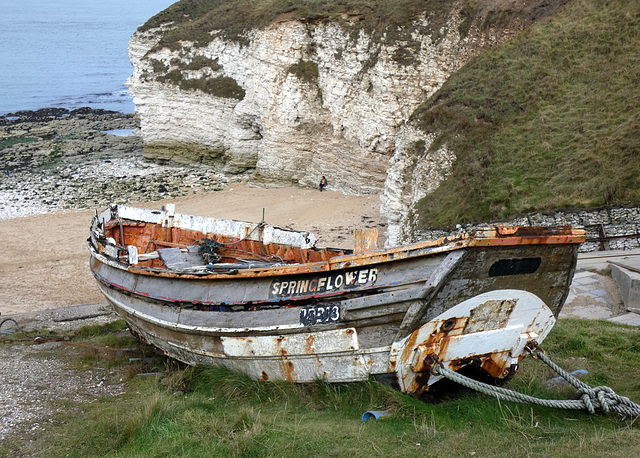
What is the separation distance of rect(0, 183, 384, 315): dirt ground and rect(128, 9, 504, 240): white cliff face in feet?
6.74

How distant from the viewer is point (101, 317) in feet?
58.6

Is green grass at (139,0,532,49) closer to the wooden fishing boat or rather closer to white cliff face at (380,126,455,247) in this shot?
white cliff face at (380,126,455,247)

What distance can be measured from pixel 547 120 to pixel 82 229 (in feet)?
70.6

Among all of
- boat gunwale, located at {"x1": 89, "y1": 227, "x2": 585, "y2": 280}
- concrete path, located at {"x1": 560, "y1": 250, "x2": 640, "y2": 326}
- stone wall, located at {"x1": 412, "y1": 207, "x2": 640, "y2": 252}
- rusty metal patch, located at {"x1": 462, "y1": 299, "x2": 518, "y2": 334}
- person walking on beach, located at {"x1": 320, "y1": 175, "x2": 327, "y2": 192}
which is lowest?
person walking on beach, located at {"x1": 320, "y1": 175, "x2": 327, "y2": 192}

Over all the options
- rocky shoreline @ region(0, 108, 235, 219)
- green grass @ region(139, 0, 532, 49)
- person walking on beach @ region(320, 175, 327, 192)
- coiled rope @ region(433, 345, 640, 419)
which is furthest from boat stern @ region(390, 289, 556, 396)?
rocky shoreline @ region(0, 108, 235, 219)

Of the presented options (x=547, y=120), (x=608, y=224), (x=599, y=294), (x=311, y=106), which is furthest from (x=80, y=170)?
(x=599, y=294)

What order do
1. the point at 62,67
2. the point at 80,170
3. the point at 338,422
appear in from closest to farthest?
the point at 338,422
the point at 80,170
the point at 62,67

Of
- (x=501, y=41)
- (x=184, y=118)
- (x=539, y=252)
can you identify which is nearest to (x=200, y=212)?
(x=184, y=118)

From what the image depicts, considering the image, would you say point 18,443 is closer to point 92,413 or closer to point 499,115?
point 92,413

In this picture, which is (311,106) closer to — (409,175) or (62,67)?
(409,175)

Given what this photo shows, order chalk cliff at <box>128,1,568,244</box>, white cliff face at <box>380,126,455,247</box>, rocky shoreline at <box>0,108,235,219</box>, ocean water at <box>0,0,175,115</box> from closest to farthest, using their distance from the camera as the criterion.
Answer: white cliff face at <box>380,126,455,247</box> → chalk cliff at <box>128,1,568,244</box> → rocky shoreline at <box>0,108,235,219</box> → ocean water at <box>0,0,175,115</box>

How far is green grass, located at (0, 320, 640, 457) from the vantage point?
7434mm

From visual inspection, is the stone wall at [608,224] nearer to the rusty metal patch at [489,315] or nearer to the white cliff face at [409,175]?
the white cliff face at [409,175]

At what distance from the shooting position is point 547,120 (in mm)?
23406
